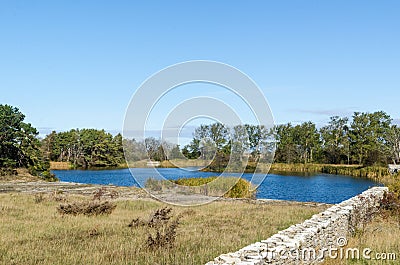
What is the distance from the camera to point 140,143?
626 inches

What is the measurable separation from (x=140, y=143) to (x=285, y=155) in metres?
55.9

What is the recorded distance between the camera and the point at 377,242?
898cm

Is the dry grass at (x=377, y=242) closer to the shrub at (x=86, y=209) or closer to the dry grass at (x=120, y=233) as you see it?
the dry grass at (x=120, y=233)

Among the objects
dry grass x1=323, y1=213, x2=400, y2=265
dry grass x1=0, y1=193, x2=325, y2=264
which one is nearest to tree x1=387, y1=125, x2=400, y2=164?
dry grass x1=0, y1=193, x2=325, y2=264

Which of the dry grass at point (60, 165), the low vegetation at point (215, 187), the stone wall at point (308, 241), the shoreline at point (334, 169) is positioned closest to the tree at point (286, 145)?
the shoreline at point (334, 169)

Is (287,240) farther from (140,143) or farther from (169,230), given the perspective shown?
(140,143)

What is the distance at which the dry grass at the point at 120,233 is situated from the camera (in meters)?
7.31

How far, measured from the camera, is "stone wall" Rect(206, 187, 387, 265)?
559 centimetres

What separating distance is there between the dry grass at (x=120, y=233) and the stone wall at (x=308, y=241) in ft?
4.66

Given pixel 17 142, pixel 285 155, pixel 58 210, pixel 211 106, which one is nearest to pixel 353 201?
pixel 211 106

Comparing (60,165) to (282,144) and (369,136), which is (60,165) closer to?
(282,144)

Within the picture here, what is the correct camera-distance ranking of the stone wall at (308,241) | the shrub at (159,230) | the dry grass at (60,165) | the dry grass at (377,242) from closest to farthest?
1. the stone wall at (308,241)
2. the dry grass at (377,242)
3. the shrub at (159,230)
4. the dry grass at (60,165)

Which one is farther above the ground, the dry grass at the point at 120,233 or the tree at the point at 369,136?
the tree at the point at 369,136

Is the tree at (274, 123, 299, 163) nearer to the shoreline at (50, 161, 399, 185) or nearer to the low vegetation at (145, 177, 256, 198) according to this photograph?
the shoreline at (50, 161, 399, 185)
